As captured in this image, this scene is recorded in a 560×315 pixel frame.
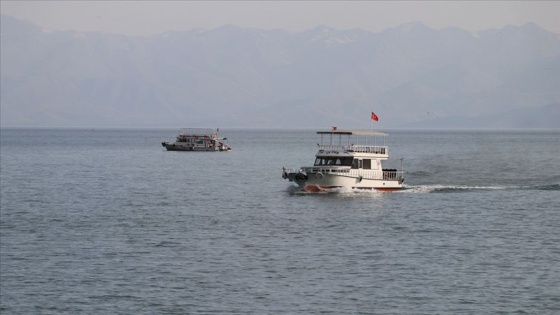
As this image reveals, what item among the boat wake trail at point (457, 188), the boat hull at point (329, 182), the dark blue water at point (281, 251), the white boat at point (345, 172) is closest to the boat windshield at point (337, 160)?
the white boat at point (345, 172)

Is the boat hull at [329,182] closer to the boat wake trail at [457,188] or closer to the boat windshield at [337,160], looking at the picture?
the boat windshield at [337,160]

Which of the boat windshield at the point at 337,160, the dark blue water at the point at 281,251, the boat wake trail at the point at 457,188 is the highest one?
the boat windshield at the point at 337,160

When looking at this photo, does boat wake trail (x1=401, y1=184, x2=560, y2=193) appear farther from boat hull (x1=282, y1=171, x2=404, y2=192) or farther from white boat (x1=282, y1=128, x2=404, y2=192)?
boat hull (x1=282, y1=171, x2=404, y2=192)

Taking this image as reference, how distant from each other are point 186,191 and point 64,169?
55.1 m

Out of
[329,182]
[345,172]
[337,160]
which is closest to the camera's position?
[329,182]

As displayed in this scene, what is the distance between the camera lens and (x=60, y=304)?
51344 mm

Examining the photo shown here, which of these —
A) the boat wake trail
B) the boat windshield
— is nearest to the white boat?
the boat windshield

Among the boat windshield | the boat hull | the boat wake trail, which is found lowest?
the boat wake trail

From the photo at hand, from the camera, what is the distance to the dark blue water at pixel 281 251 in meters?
51.5

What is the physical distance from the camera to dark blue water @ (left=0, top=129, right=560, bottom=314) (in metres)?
51.5

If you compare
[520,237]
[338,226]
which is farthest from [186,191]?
[520,237]

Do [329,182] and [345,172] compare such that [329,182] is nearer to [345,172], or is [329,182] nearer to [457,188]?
[345,172]

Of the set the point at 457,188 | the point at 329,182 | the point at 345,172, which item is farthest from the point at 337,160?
the point at 457,188

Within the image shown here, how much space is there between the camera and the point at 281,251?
→ 2537 inches
